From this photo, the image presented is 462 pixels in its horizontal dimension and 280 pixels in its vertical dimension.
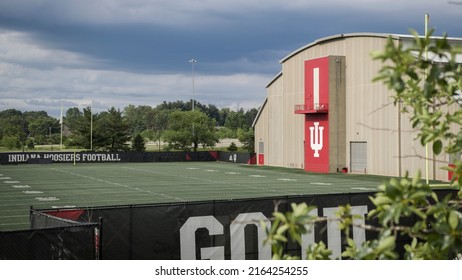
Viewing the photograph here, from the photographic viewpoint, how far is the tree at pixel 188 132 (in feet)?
338

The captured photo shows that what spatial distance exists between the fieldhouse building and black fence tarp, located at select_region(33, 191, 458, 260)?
31.5 m

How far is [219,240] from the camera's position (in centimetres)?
1414

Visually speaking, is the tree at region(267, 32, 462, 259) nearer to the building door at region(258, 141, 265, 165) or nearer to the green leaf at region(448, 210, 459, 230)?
the green leaf at region(448, 210, 459, 230)

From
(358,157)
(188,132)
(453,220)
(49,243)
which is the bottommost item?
(49,243)

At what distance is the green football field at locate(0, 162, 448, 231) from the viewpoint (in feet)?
103

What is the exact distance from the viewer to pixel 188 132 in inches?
4067

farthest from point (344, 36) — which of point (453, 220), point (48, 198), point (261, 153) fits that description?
point (453, 220)

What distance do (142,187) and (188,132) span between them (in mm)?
64062

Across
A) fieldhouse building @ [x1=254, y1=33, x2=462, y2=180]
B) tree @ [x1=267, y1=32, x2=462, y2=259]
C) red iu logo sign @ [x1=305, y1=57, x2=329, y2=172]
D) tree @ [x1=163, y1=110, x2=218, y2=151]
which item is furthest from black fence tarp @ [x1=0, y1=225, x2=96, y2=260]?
tree @ [x1=163, y1=110, x2=218, y2=151]

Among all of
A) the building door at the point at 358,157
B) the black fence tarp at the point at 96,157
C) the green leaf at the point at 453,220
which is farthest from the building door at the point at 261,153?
the green leaf at the point at 453,220

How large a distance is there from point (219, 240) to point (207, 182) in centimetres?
A: 2946

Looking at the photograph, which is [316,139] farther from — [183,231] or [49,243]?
[49,243]

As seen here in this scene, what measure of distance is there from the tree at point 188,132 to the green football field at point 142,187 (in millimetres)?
50350
